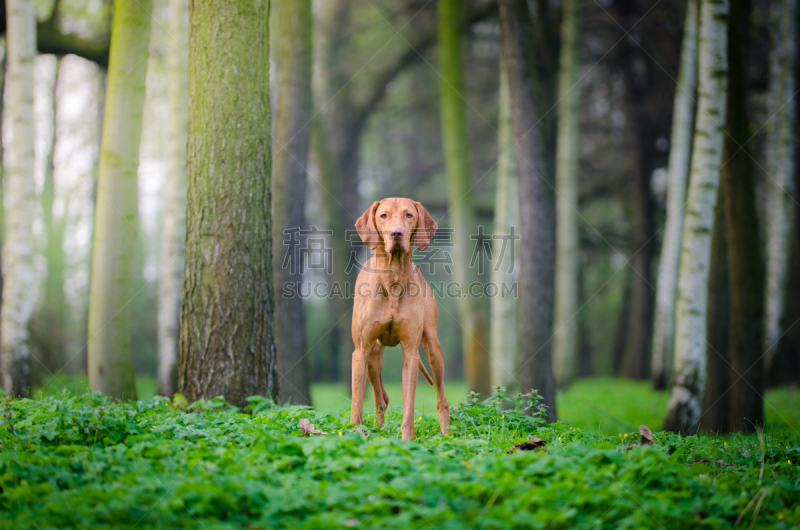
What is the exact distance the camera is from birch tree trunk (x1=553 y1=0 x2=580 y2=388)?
1216 cm

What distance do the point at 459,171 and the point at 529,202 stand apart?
304cm

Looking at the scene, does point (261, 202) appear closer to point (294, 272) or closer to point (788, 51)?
point (294, 272)

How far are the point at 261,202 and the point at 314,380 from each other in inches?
623

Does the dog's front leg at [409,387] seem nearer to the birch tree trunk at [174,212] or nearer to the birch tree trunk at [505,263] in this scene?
the birch tree trunk at [505,263]

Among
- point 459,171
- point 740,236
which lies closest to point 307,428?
point 740,236

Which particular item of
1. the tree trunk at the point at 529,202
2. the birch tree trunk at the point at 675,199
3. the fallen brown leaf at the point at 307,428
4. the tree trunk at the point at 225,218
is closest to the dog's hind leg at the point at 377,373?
the fallen brown leaf at the point at 307,428

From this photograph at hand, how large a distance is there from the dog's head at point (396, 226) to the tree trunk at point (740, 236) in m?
5.63

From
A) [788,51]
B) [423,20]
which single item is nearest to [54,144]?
[423,20]

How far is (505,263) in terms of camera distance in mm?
10805

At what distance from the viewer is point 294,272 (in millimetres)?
7852

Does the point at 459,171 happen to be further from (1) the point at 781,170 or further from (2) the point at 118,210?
(1) the point at 781,170

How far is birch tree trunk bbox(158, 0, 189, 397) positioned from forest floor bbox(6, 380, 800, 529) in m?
4.33

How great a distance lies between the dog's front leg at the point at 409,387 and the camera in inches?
174

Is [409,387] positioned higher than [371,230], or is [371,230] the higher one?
[371,230]
